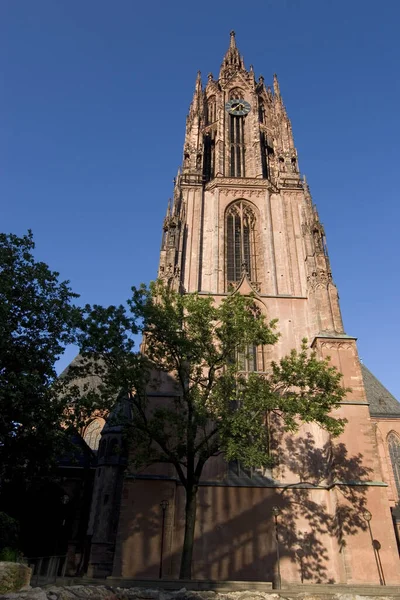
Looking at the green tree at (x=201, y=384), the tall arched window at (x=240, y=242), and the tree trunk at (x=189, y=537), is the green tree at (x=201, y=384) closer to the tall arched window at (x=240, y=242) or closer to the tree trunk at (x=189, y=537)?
the tree trunk at (x=189, y=537)

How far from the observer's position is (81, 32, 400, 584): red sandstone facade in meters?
17.5

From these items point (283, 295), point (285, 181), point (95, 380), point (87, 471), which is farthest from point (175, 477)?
point (285, 181)

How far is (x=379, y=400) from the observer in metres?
33.0

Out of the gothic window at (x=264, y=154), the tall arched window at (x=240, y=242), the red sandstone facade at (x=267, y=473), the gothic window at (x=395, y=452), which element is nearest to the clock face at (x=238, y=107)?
the gothic window at (x=264, y=154)

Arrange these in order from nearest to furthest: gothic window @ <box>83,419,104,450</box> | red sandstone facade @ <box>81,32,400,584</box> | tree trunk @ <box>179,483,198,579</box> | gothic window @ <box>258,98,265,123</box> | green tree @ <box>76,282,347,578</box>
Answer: tree trunk @ <box>179,483,198,579</box> < green tree @ <box>76,282,347,578</box> < red sandstone facade @ <box>81,32,400,584</box> < gothic window @ <box>83,419,104,450</box> < gothic window @ <box>258,98,265,123</box>

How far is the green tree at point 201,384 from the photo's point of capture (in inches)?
587

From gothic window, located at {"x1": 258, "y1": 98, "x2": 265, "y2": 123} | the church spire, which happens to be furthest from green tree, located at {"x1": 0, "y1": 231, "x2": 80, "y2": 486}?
the church spire

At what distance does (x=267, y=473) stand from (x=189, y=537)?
6.47 m

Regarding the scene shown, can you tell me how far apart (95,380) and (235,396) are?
2067cm

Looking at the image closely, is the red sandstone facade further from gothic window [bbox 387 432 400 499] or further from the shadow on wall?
gothic window [bbox 387 432 400 499]

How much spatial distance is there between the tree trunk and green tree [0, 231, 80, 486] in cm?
485

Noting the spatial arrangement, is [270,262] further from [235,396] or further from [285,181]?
[235,396]

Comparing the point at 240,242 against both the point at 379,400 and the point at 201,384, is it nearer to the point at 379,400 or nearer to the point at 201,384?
the point at 201,384

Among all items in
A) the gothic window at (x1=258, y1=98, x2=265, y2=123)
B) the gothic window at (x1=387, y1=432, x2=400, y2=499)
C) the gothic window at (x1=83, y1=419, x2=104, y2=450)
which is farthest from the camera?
the gothic window at (x1=258, y1=98, x2=265, y2=123)
